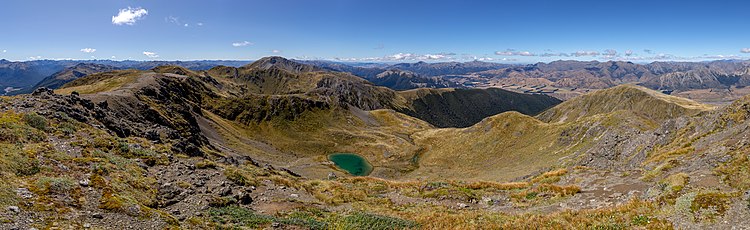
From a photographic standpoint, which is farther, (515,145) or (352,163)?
(352,163)

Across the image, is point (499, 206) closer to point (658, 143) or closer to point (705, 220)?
point (705, 220)

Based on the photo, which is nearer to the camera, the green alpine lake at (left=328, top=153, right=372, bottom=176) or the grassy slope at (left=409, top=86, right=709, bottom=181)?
the grassy slope at (left=409, top=86, right=709, bottom=181)

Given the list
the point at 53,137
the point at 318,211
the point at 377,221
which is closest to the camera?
the point at 377,221

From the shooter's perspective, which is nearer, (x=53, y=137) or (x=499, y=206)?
(x=499, y=206)

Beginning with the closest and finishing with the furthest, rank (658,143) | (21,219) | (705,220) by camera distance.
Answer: (21,219), (705,220), (658,143)

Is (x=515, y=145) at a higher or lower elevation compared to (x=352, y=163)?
higher

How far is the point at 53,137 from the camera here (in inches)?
1335

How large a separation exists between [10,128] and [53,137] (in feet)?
12.6

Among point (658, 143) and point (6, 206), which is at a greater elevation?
point (6, 206)

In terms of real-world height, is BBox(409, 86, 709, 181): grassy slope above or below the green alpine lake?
above

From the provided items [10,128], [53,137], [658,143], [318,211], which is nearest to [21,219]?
[318,211]

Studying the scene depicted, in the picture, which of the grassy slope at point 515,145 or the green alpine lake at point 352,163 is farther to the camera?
the green alpine lake at point 352,163

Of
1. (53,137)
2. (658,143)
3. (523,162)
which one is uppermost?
(53,137)

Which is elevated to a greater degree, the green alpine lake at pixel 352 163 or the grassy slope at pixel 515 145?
the grassy slope at pixel 515 145
